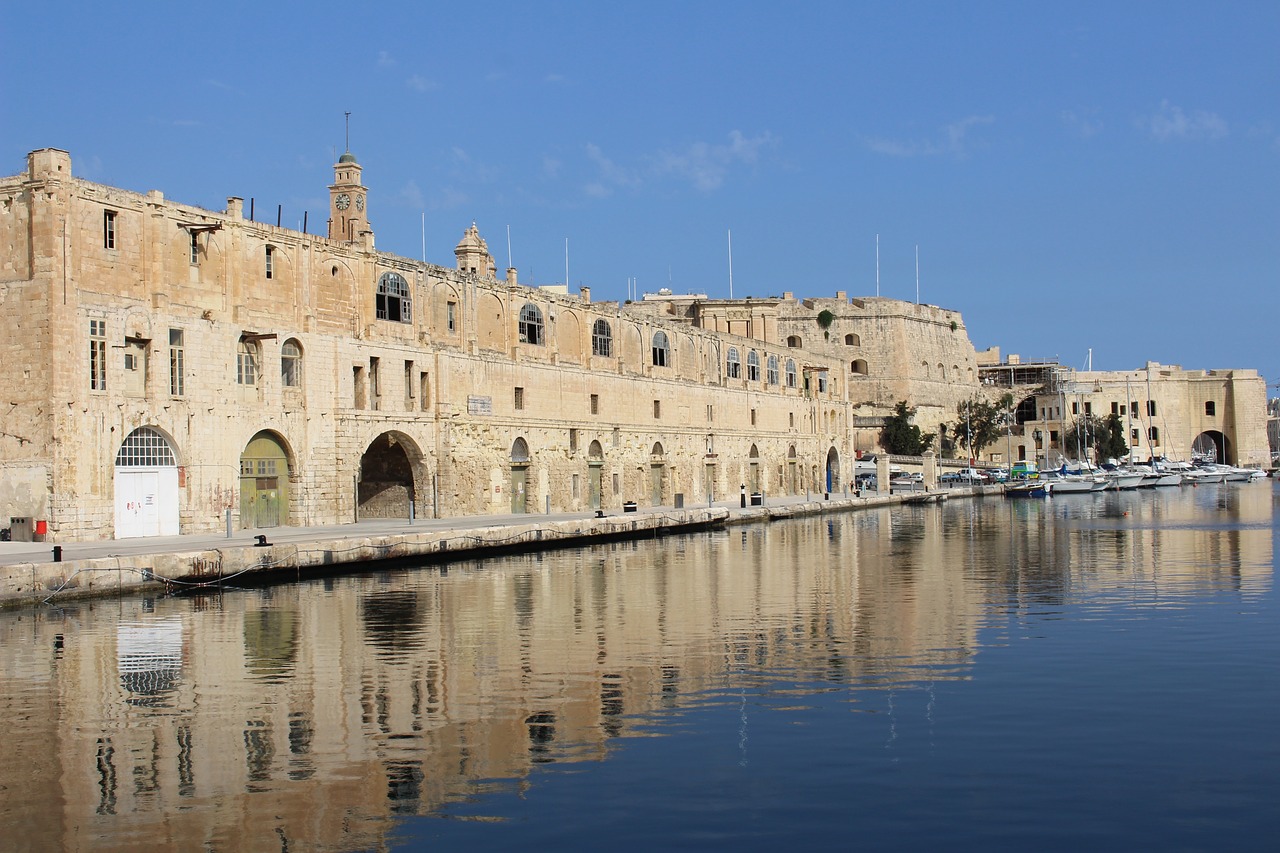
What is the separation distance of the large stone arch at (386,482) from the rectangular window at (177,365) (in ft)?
30.1

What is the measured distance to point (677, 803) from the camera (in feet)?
30.2

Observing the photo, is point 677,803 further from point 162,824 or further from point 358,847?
point 162,824

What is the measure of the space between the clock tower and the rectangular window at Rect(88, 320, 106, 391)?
14033mm

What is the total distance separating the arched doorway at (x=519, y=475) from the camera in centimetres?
4353

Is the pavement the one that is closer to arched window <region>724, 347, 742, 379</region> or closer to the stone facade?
the stone facade

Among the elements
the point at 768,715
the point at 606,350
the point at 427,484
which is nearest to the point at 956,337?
the point at 606,350

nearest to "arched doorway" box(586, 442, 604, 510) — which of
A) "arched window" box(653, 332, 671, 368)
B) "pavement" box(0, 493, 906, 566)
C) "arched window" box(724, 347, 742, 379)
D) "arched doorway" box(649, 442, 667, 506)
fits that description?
"arched doorway" box(649, 442, 667, 506)

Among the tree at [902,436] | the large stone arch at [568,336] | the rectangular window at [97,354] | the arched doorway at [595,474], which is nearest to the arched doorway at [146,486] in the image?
the rectangular window at [97,354]

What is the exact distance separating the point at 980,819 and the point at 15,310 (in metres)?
25.5

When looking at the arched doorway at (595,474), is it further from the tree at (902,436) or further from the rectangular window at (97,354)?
the tree at (902,436)

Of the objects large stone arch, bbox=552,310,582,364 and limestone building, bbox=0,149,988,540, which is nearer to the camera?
limestone building, bbox=0,149,988,540

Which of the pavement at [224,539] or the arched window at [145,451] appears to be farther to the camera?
the arched window at [145,451]

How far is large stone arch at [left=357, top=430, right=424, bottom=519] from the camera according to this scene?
39500 mm

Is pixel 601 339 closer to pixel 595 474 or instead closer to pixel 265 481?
pixel 595 474
